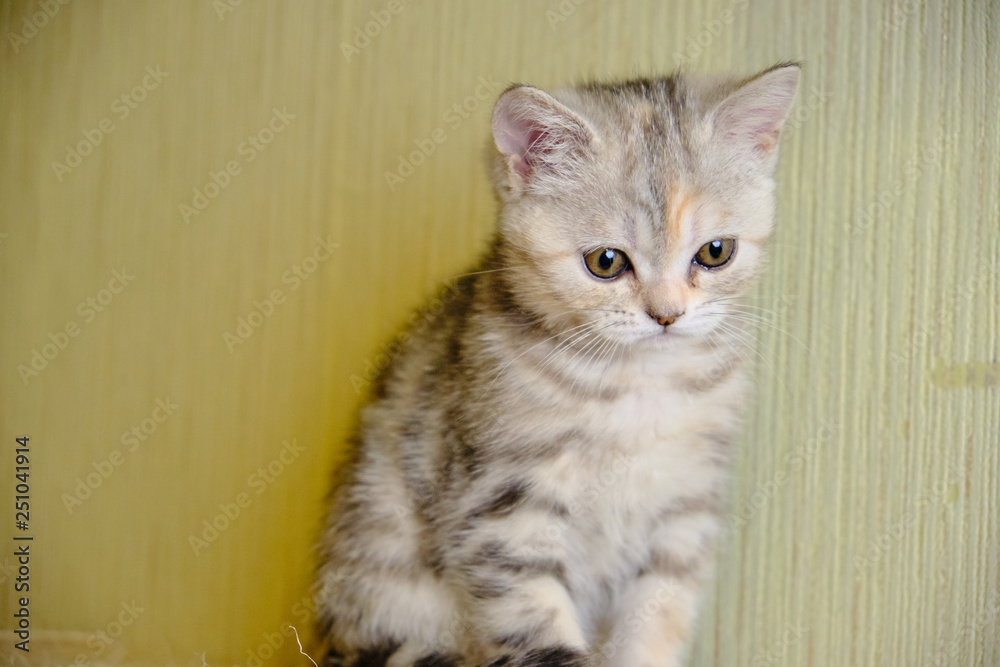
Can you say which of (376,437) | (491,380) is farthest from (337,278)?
(491,380)

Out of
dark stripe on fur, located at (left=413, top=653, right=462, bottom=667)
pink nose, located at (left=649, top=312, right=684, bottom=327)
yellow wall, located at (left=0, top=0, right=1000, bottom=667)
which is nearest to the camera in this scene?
pink nose, located at (left=649, top=312, right=684, bottom=327)

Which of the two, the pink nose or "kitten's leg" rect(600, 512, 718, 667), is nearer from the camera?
the pink nose

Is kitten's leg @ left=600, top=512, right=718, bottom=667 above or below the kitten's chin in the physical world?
below

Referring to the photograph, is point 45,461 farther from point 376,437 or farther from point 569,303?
point 569,303

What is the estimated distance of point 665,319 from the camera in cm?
97

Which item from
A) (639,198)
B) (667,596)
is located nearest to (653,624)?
(667,596)

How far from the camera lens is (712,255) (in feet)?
3.40

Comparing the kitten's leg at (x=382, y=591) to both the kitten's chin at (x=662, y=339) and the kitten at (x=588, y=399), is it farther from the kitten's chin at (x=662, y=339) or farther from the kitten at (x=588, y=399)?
the kitten's chin at (x=662, y=339)

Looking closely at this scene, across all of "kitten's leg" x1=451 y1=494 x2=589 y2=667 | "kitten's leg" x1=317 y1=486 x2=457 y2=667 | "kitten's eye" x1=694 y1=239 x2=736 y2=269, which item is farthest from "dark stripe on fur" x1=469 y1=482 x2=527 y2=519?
"kitten's eye" x1=694 y1=239 x2=736 y2=269

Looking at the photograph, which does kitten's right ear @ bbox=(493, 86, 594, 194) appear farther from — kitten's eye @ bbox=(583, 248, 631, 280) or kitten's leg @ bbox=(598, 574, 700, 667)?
kitten's leg @ bbox=(598, 574, 700, 667)

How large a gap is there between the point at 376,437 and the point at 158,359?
1.41ft

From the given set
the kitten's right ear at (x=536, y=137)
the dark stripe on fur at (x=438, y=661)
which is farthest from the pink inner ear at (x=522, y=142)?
the dark stripe on fur at (x=438, y=661)

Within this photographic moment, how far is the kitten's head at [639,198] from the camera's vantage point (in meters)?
0.99

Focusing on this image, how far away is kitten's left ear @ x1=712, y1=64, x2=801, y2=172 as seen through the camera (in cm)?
98
